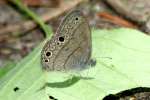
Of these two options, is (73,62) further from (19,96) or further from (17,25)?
(17,25)

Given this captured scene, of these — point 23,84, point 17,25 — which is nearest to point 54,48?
point 23,84

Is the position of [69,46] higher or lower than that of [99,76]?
higher

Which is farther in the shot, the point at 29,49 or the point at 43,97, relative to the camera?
the point at 29,49
